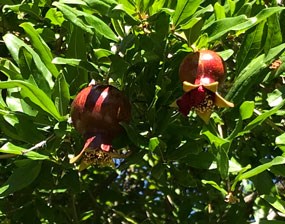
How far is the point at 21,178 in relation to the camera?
1771 mm

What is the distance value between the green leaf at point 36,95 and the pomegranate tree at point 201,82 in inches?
13.1

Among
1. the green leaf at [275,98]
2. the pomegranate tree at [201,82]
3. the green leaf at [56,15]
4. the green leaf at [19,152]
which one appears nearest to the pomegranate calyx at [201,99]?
the pomegranate tree at [201,82]

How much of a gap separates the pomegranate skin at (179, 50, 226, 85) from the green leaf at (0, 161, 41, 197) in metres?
0.55

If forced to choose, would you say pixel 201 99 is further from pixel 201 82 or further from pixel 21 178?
pixel 21 178

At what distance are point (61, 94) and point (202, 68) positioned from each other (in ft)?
1.25

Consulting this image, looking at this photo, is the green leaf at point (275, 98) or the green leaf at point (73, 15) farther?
the green leaf at point (275, 98)

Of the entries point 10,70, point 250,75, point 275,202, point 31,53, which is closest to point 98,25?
point 31,53

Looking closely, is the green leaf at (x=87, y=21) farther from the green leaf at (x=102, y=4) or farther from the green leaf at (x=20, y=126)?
the green leaf at (x=20, y=126)

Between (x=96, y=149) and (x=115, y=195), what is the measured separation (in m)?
1.76

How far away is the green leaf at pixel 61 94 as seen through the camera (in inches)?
63.1

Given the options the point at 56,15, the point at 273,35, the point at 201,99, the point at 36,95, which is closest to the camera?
the point at 201,99

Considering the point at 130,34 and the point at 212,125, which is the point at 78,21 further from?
the point at 212,125

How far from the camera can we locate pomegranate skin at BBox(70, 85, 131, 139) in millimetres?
1485

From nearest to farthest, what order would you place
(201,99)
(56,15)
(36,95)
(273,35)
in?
1. (201,99)
2. (36,95)
3. (273,35)
4. (56,15)
